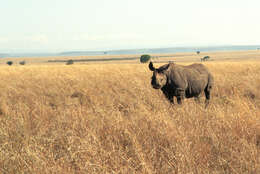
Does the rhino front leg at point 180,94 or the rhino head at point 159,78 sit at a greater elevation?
the rhino head at point 159,78

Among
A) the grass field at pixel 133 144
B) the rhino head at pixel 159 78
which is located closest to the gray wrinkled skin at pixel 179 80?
the rhino head at pixel 159 78

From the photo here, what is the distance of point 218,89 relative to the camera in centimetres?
1140

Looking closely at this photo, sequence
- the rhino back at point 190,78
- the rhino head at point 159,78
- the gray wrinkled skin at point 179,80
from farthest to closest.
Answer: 1. the rhino back at point 190,78
2. the gray wrinkled skin at point 179,80
3. the rhino head at point 159,78

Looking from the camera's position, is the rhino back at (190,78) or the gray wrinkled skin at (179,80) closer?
the gray wrinkled skin at (179,80)

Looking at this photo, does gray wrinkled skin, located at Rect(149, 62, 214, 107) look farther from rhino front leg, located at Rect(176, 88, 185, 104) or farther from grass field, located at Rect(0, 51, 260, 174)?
grass field, located at Rect(0, 51, 260, 174)

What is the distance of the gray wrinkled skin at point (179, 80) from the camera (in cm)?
727

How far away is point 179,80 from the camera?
25.7ft

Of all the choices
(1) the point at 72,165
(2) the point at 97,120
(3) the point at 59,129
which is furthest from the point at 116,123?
(1) the point at 72,165

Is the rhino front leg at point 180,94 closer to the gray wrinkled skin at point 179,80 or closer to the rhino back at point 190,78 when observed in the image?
the gray wrinkled skin at point 179,80

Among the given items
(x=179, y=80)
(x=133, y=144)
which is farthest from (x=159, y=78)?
(x=133, y=144)

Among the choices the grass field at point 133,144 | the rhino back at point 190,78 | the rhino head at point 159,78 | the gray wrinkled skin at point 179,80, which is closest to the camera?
the grass field at point 133,144

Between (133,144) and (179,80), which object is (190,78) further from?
(133,144)

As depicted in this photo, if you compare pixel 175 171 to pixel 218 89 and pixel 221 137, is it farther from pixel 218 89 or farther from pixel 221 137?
pixel 218 89

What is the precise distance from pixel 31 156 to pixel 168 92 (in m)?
5.18
